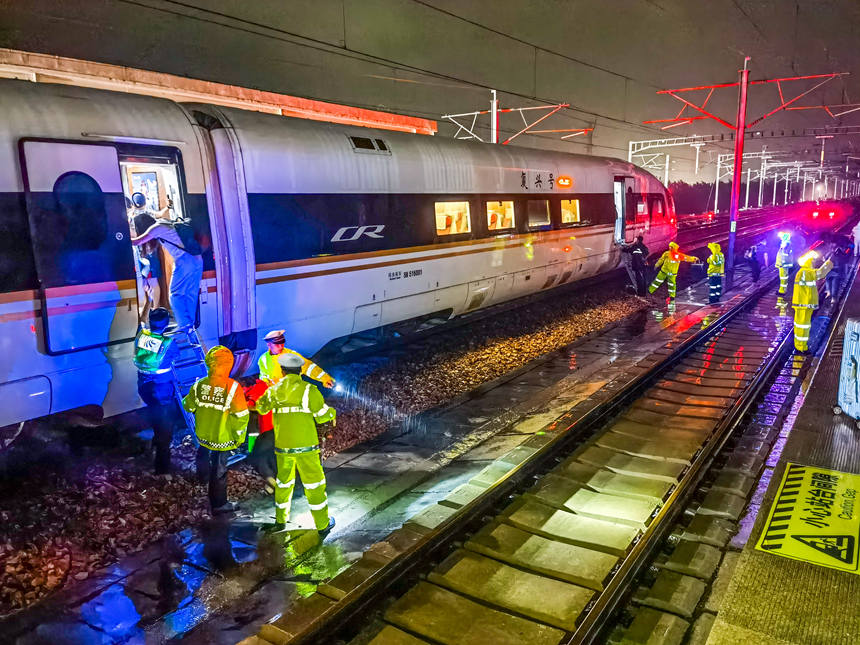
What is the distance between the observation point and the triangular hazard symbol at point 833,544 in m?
4.30

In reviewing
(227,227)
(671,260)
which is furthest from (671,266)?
(227,227)

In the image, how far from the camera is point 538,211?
1359cm

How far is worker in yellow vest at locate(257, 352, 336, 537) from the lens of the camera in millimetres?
5320

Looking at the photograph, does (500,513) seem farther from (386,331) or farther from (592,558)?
(386,331)

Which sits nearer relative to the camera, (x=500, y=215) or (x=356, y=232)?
(x=356, y=232)

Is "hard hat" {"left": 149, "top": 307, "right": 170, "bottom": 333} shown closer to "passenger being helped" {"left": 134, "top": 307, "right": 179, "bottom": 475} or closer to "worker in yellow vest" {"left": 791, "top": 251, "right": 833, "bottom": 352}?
"passenger being helped" {"left": 134, "top": 307, "right": 179, "bottom": 475}

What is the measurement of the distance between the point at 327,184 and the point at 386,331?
3001 mm

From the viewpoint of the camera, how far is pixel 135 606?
4613mm

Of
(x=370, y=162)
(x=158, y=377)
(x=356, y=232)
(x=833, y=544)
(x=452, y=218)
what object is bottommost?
(x=833, y=544)

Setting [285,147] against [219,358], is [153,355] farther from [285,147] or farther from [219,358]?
[285,147]

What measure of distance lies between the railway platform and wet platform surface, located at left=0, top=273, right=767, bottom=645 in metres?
1.06

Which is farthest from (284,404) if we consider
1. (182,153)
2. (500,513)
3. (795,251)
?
(795,251)

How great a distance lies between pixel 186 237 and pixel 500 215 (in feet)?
22.9

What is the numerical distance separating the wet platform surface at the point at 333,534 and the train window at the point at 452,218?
3.00 meters
